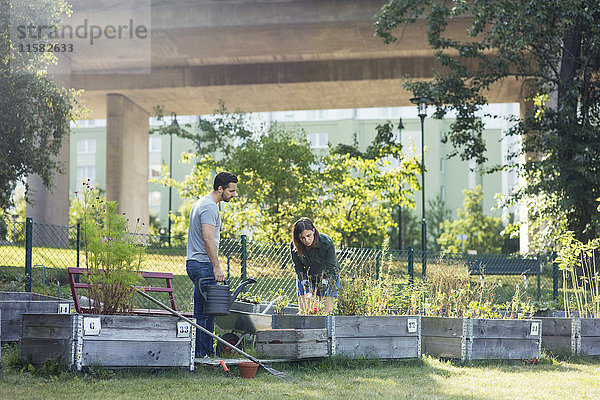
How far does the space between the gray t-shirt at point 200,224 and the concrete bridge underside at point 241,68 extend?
552 inches

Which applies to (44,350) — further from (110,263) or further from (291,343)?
(291,343)

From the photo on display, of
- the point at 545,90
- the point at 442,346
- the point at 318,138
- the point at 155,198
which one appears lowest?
the point at 442,346

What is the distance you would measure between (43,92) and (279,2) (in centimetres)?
783

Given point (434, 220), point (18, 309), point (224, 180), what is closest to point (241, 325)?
point (224, 180)

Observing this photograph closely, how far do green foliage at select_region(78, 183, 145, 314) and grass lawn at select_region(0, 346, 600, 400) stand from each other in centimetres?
71

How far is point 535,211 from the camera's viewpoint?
16.3m

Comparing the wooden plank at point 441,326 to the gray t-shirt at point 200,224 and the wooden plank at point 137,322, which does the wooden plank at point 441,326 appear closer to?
the gray t-shirt at point 200,224

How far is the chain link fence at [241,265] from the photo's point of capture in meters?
10.9

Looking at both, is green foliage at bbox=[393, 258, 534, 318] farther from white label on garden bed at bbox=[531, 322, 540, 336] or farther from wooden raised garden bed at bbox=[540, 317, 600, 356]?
white label on garden bed at bbox=[531, 322, 540, 336]

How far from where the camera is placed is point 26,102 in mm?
14578

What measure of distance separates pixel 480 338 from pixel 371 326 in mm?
1286

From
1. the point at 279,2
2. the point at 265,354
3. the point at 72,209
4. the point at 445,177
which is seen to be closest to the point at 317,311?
the point at 265,354

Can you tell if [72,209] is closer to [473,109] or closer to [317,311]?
[473,109]

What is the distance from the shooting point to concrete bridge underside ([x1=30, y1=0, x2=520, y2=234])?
20406 mm
